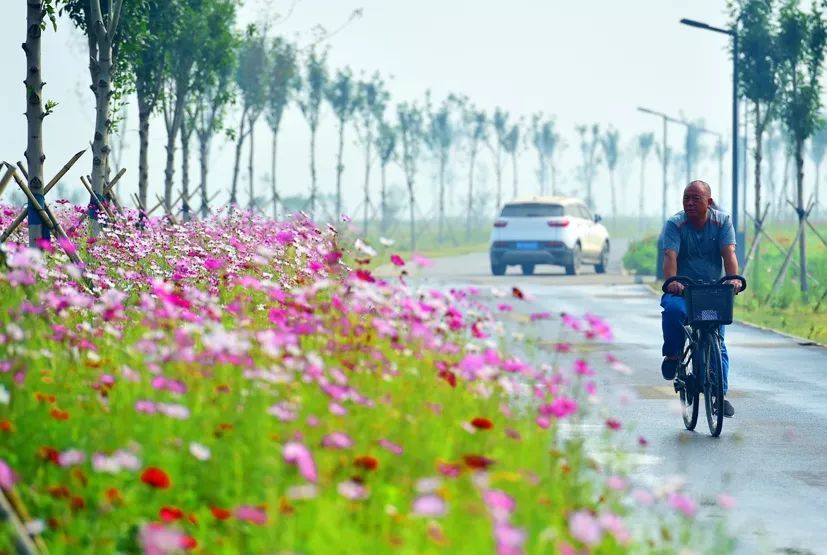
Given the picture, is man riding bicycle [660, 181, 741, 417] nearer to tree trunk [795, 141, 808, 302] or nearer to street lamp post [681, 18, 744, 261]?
tree trunk [795, 141, 808, 302]

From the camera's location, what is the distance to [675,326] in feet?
39.8

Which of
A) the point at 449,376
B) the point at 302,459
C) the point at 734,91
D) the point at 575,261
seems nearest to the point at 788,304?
the point at 734,91

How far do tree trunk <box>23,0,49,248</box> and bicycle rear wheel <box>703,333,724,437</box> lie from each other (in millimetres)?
7467

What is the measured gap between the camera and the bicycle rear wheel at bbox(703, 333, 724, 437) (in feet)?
38.0

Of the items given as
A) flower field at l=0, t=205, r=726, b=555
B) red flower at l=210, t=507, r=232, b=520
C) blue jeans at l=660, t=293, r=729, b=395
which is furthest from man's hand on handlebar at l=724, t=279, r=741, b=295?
red flower at l=210, t=507, r=232, b=520

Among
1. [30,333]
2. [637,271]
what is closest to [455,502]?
[30,333]

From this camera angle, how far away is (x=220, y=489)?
20.0 feet

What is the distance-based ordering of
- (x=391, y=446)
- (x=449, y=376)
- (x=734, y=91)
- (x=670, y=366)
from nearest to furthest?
(x=391, y=446) → (x=449, y=376) → (x=670, y=366) → (x=734, y=91)

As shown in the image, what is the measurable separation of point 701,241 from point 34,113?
298 inches

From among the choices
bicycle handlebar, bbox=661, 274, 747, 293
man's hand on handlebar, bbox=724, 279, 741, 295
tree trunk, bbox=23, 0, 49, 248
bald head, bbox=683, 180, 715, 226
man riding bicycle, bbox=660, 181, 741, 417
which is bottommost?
man's hand on handlebar, bbox=724, 279, 741, 295

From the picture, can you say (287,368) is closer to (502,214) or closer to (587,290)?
(587,290)

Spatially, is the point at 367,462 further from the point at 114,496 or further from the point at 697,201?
the point at 697,201

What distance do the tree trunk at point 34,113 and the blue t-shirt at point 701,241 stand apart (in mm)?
7180

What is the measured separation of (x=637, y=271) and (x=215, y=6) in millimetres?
12878
